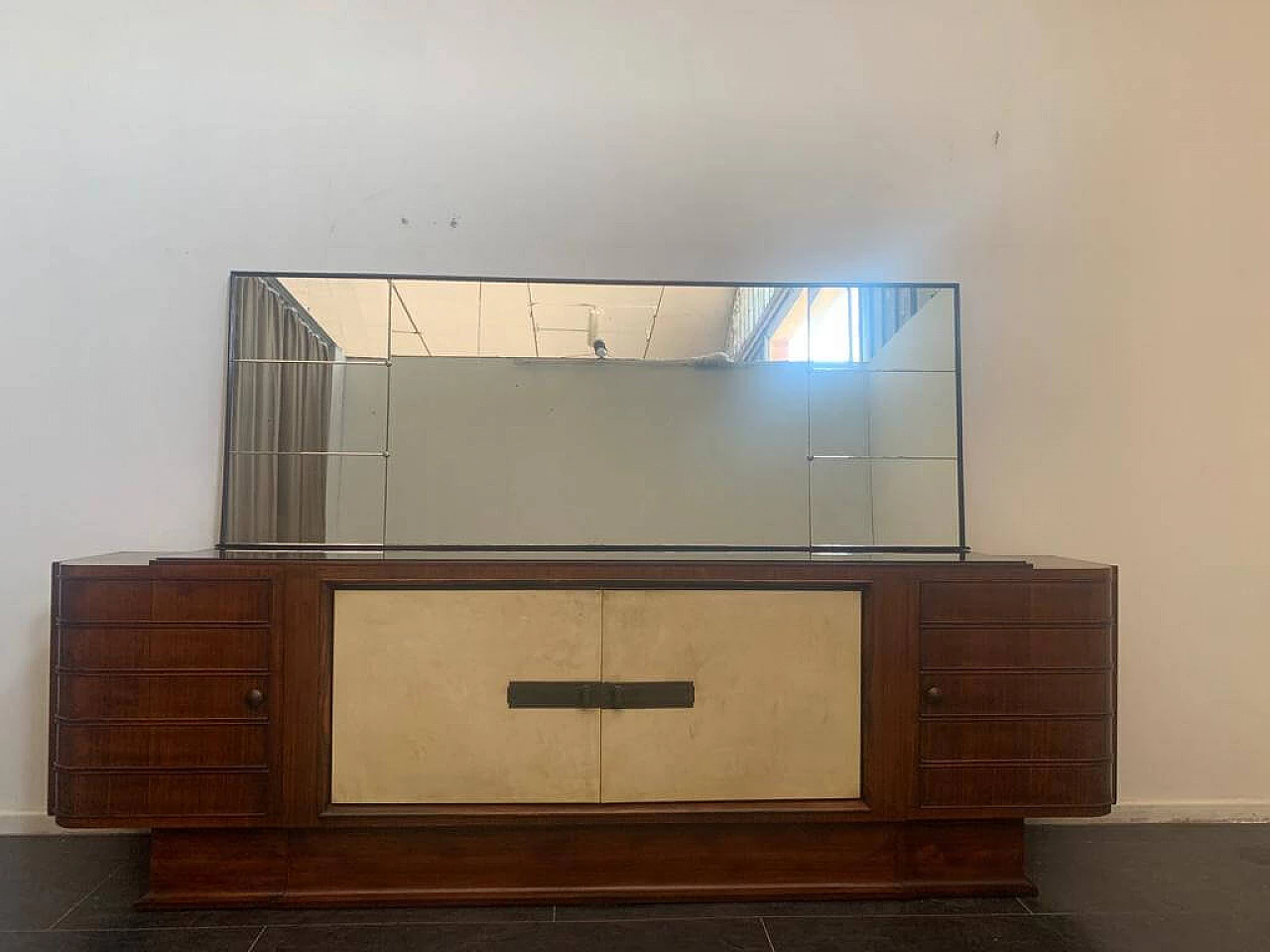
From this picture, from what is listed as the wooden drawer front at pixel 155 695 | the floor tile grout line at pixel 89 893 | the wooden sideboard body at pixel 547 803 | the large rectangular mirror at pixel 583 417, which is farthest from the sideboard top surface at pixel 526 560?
the floor tile grout line at pixel 89 893

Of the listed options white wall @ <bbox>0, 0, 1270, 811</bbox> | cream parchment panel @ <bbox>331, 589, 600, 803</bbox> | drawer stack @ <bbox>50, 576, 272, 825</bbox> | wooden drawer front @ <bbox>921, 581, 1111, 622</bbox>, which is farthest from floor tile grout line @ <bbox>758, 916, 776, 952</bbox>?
white wall @ <bbox>0, 0, 1270, 811</bbox>

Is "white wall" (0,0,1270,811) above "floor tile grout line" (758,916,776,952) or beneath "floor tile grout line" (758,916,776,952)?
above

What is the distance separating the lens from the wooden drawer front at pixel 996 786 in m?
1.67

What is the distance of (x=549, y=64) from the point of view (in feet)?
7.10

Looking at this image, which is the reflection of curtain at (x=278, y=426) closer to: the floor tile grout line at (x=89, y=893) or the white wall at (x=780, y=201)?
the white wall at (x=780, y=201)

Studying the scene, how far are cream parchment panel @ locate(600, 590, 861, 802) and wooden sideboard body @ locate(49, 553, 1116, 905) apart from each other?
0.11 ft

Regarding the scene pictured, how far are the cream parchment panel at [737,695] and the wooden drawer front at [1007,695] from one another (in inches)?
6.7

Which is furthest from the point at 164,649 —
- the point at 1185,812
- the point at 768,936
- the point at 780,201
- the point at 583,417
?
the point at 1185,812

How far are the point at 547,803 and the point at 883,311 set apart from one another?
149 cm

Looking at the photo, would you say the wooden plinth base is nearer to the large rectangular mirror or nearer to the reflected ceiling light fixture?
the large rectangular mirror

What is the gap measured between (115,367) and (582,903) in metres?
1.77

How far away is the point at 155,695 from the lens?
1595 millimetres

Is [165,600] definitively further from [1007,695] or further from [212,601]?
[1007,695]

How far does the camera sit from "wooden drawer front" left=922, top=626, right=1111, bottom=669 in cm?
168
